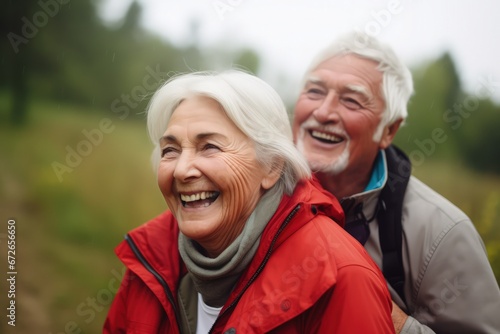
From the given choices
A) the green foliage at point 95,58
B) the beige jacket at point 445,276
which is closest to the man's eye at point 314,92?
the beige jacket at point 445,276

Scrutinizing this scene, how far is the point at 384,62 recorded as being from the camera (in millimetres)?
2859

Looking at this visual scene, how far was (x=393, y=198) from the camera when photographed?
2.56 m

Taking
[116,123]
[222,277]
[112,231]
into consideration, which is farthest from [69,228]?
[222,277]

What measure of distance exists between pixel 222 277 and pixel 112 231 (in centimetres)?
382

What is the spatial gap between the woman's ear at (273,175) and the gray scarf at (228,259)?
0.03 m

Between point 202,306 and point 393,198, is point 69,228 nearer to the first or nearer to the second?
point 202,306

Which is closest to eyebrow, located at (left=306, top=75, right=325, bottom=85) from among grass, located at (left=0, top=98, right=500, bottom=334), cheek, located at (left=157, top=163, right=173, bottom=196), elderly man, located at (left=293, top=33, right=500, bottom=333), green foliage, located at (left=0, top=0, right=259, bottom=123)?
elderly man, located at (left=293, top=33, right=500, bottom=333)

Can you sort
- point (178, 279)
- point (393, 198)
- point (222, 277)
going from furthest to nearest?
1. point (393, 198)
2. point (178, 279)
3. point (222, 277)

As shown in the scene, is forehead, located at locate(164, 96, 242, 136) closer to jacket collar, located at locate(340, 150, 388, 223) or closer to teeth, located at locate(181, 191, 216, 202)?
teeth, located at locate(181, 191, 216, 202)

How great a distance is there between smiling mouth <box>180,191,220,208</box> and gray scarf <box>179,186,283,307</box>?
0.60 feet

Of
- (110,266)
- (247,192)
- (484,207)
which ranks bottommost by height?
(484,207)

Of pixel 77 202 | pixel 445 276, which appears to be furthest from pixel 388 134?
pixel 77 202

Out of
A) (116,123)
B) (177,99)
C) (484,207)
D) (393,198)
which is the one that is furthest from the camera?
(116,123)

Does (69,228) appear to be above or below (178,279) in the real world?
below
